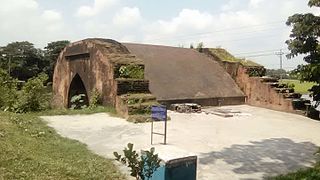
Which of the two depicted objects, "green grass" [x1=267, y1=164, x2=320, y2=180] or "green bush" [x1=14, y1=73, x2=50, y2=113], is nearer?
"green grass" [x1=267, y1=164, x2=320, y2=180]

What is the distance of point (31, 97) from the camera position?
519 inches

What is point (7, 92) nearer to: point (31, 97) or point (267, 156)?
point (31, 97)

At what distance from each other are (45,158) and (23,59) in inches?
2012

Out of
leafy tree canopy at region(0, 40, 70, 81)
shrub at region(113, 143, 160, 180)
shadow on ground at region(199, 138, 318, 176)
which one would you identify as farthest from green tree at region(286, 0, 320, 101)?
leafy tree canopy at region(0, 40, 70, 81)

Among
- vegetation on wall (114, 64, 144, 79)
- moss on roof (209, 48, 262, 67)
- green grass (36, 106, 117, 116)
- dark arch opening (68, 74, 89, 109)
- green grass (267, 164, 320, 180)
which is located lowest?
green grass (267, 164, 320, 180)

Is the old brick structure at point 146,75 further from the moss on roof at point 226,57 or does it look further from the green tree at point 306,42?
the green tree at point 306,42

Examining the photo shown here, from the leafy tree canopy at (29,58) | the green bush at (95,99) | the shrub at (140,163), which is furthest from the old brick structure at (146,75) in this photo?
the leafy tree canopy at (29,58)

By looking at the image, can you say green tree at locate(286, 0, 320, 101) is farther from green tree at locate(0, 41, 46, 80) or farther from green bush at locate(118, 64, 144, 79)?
green tree at locate(0, 41, 46, 80)

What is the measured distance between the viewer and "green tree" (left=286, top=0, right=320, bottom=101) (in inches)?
503

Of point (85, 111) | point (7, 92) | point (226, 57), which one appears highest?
point (226, 57)

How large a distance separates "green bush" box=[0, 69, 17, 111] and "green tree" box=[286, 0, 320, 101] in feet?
33.9

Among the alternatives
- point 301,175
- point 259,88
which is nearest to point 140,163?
point 301,175

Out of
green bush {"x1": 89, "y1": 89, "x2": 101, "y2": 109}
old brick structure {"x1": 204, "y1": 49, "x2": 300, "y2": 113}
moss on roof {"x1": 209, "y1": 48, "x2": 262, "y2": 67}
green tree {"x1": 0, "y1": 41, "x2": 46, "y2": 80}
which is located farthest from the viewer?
green tree {"x1": 0, "y1": 41, "x2": 46, "y2": 80}

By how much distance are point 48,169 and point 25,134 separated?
125 inches
